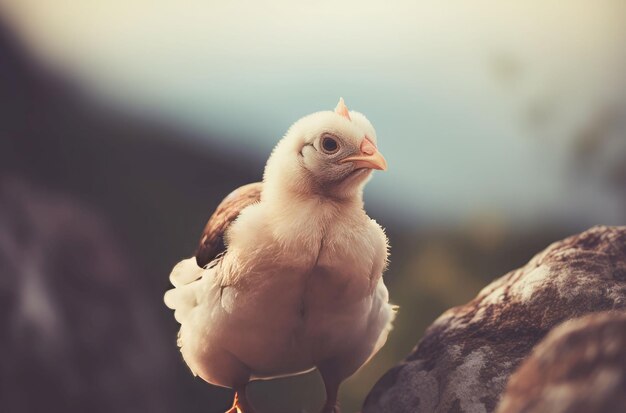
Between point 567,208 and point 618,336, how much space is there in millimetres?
2224

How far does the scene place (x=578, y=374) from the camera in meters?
1.05

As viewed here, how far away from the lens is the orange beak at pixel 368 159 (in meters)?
1.78

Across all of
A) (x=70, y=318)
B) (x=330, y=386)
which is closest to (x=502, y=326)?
(x=330, y=386)

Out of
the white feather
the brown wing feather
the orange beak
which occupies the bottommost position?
the white feather

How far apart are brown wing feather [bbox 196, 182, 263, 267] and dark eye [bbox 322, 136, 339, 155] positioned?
0.32m

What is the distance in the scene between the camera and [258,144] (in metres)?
3.07

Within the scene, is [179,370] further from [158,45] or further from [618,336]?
[618,336]

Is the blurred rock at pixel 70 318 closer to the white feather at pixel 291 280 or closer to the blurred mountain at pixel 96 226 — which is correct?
the blurred mountain at pixel 96 226

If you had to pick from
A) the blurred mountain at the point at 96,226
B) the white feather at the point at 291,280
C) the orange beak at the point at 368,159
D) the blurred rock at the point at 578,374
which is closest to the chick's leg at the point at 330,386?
the white feather at the point at 291,280

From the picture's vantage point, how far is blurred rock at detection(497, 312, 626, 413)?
3.29 feet

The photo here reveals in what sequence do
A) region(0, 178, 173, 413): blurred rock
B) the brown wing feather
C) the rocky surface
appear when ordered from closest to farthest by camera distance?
the rocky surface < the brown wing feather < region(0, 178, 173, 413): blurred rock

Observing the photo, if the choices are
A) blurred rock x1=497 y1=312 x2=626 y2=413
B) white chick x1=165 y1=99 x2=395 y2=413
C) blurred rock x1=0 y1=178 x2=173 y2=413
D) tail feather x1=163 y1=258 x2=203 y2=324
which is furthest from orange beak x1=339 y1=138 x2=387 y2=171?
blurred rock x1=0 y1=178 x2=173 y2=413

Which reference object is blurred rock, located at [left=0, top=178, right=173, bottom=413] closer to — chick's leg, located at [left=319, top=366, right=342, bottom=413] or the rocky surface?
chick's leg, located at [left=319, top=366, right=342, bottom=413]

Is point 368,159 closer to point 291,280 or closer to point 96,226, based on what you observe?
point 291,280
